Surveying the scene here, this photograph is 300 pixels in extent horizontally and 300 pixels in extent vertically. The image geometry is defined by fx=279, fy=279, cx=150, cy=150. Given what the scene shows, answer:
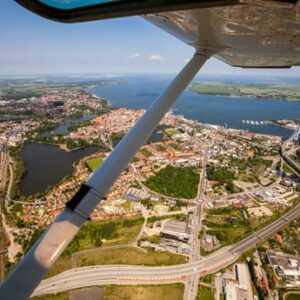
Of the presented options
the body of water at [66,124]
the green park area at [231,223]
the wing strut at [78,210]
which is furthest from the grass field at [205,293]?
the body of water at [66,124]

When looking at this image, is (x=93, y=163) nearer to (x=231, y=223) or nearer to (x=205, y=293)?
(x=231, y=223)

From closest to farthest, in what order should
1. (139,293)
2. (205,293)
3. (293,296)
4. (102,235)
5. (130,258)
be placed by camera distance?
(139,293) < (205,293) < (293,296) < (130,258) < (102,235)

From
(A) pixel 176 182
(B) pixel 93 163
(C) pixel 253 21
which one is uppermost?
(C) pixel 253 21

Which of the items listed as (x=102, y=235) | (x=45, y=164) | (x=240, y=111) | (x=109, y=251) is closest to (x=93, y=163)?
(x=45, y=164)

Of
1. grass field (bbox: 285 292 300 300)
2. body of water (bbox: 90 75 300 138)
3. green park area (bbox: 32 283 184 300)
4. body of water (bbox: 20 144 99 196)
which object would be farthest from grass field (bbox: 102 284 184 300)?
body of water (bbox: 90 75 300 138)

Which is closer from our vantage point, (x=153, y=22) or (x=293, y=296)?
Result: (x=153, y=22)

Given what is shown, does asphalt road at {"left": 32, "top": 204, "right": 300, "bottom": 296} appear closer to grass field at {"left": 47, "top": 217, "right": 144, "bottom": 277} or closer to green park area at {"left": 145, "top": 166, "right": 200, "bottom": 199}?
grass field at {"left": 47, "top": 217, "right": 144, "bottom": 277}

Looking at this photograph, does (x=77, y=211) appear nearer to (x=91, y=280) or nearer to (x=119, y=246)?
(x=91, y=280)
